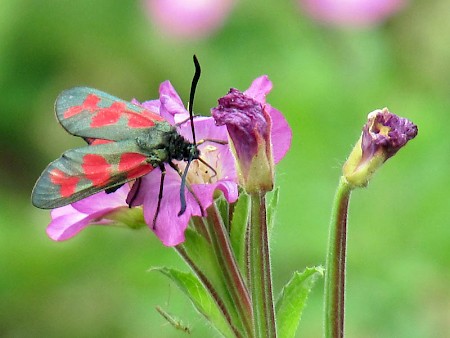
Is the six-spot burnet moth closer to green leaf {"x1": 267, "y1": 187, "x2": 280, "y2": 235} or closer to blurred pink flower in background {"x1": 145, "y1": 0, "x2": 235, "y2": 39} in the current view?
green leaf {"x1": 267, "y1": 187, "x2": 280, "y2": 235}

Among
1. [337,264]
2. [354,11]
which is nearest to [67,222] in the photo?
[337,264]

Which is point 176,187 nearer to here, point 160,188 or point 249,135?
point 160,188

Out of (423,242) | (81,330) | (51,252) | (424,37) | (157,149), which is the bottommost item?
(157,149)

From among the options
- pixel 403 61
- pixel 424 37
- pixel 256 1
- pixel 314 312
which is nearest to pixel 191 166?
pixel 314 312

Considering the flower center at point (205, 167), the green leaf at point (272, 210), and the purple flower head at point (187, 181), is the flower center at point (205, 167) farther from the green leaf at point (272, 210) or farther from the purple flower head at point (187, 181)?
the green leaf at point (272, 210)

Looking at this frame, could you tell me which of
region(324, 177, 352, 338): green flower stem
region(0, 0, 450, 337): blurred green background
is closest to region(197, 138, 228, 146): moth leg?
region(324, 177, 352, 338): green flower stem

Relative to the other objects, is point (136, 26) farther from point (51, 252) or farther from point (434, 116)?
point (434, 116)
